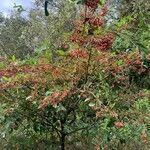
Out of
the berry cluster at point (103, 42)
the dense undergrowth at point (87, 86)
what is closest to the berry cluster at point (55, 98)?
the dense undergrowth at point (87, 86)

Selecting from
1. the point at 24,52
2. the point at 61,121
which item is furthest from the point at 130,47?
the point at 24,52

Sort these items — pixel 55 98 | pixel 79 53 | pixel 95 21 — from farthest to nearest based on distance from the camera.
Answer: pixel 79 53, pixel 55 98, pixel 95 21

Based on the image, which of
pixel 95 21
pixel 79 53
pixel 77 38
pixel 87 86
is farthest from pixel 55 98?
pixel 95 21

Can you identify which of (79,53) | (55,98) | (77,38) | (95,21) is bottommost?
(55,98)

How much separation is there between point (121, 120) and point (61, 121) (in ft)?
5.42

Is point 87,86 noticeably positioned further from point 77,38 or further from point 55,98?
point 77,38

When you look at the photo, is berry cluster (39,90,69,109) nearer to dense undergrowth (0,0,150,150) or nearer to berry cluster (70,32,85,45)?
Answer: dense undergrowth (0,0,150,150)

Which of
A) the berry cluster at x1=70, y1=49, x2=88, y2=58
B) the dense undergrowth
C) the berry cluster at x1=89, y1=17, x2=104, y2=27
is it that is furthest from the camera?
the berry cluster at x1=70, y1=49, x2=88, y2=58

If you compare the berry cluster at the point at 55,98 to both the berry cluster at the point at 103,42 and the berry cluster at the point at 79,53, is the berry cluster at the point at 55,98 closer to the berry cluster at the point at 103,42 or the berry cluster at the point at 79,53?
the berry cluster at the point at 79,53

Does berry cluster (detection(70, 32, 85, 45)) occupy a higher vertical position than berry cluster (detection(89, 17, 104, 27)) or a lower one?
lower

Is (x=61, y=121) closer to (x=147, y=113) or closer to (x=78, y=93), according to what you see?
(x=78, y=93)

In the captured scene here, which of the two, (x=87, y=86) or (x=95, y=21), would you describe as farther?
(x=87, y=86)

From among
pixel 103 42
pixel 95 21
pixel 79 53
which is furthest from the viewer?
pixel 79 53

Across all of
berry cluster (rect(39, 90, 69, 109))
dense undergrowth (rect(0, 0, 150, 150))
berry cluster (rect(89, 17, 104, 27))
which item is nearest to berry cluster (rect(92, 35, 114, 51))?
dense undergrowth (rect(0, 0, 150, 150))
